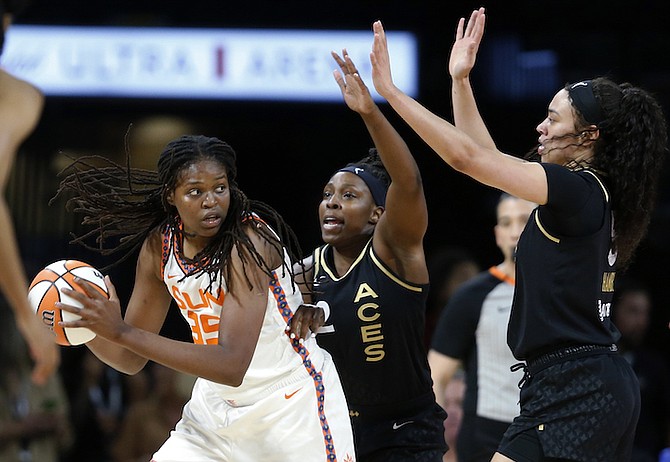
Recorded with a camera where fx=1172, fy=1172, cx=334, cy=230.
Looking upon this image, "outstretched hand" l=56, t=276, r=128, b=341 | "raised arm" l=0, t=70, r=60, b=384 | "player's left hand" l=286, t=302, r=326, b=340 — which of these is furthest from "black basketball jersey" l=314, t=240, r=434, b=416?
"raised arm" l=0, t=70, r=60, b=384

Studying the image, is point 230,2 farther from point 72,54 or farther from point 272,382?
point 272,382

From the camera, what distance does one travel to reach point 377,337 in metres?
4.32

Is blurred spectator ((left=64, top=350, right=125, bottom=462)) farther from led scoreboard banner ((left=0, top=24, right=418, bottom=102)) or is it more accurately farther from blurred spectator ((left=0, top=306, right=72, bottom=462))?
led scoreboard banner ((left=0, top=24, right=418, bottom=102))

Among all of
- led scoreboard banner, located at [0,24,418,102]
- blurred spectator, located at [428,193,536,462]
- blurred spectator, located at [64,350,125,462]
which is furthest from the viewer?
led scoreboard banner, located at [0,24,418,102]

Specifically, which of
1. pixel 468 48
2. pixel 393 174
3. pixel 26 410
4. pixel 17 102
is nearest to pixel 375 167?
pixel 393 174

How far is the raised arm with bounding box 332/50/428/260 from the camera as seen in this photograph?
403 cm

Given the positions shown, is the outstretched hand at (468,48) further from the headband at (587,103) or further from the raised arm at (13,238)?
the raised arm at (13,238)

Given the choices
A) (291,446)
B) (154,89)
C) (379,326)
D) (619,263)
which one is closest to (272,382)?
(291,446)

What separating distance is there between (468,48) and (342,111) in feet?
16.3

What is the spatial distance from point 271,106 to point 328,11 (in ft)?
2.79

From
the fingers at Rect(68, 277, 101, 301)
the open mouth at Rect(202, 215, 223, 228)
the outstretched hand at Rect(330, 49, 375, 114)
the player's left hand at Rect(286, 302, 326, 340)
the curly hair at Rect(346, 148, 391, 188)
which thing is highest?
the outstretched hand at Rect(330, 49, 375, 114)

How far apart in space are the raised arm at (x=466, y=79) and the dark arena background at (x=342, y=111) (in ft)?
14.6

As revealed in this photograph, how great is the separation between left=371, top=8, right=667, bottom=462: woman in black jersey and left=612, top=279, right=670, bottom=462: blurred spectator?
11.4 ft

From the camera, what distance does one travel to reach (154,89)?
8.47 m
